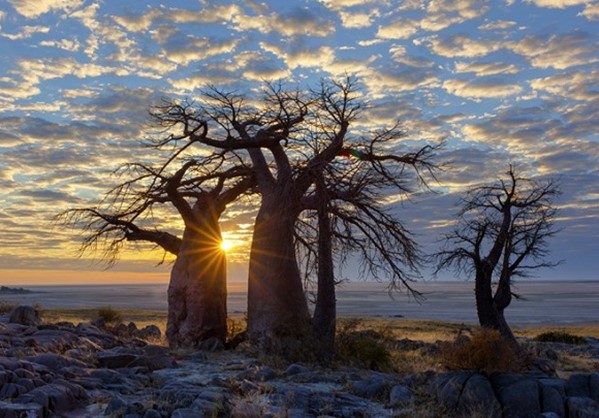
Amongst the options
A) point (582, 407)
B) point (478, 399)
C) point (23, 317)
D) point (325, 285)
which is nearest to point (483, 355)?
point (478, 399)

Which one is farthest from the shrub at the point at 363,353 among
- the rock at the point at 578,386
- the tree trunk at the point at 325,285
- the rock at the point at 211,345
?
the rock at the point at 578,386

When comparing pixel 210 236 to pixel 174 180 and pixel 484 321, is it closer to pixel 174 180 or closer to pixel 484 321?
pixel 174 180

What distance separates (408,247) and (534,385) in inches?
248

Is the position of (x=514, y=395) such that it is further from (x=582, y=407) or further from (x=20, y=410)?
(x=20, y=410)

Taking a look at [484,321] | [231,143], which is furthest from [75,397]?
[484,321]

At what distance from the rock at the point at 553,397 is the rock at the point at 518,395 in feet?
0.36

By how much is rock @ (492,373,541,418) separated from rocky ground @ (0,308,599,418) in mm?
16

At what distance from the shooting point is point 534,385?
37.0 ft

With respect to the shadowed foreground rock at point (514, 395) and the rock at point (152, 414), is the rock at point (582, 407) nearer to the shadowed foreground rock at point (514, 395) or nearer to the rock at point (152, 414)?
the shadowed foreground rock at point (514, 395)

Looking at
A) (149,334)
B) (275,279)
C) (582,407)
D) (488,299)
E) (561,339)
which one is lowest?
(561,339)

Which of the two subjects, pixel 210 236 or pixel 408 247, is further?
pixel 210 236

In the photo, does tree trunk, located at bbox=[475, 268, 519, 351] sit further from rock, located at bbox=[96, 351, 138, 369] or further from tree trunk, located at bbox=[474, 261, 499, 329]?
rock, located at bbox=[96, 351, 138, 369]

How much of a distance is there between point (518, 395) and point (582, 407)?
3.38ft

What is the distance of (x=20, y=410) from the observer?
895 centimetres
